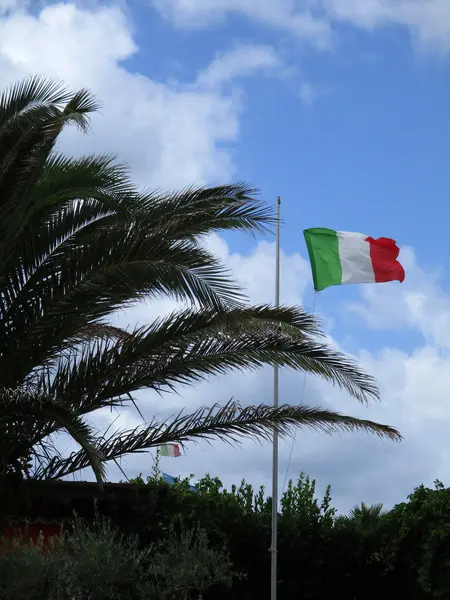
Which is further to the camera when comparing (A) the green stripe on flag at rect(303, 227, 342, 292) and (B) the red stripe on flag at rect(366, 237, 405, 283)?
(B) the red stripe on flag at rect(366, 237, 405, 283)

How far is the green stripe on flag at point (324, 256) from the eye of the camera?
16406 mm

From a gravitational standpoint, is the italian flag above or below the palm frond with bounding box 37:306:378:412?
above

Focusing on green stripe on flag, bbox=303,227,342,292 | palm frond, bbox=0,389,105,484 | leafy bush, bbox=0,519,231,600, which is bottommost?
leafy bush, bbox=0,519,231,600

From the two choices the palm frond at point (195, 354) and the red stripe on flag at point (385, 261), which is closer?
the palm frond at point (195, 354)

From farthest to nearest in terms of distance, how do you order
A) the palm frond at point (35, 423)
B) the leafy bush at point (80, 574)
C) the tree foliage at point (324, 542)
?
the tree foliage at point (324, 542) < the leafy bush at point (80, 574) < the palm frond at point (35, 423)

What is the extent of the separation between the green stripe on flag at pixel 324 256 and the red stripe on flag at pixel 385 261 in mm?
648

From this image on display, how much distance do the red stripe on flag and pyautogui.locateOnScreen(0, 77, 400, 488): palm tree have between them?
6.52 meters

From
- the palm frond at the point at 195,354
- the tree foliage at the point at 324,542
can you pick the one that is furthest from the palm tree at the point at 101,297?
the tree foliage at the point at 324,542

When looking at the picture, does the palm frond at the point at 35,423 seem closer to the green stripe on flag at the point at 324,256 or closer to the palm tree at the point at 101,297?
the palm tree at the point at 101,297

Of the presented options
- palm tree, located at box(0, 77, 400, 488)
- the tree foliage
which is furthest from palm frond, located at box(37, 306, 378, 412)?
the tree foliage

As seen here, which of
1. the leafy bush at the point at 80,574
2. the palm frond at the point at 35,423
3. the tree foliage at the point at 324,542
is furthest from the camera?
the tree foliage at the point at 324,542

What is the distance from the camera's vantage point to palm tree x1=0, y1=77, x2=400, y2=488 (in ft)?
30.2

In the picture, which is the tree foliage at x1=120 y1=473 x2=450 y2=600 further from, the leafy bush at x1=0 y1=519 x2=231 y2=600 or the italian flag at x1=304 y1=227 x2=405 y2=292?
the leafy bush at x1=0 y1=519 x2=231 y2=600

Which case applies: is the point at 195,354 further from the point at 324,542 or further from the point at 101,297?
the point at 324,542
